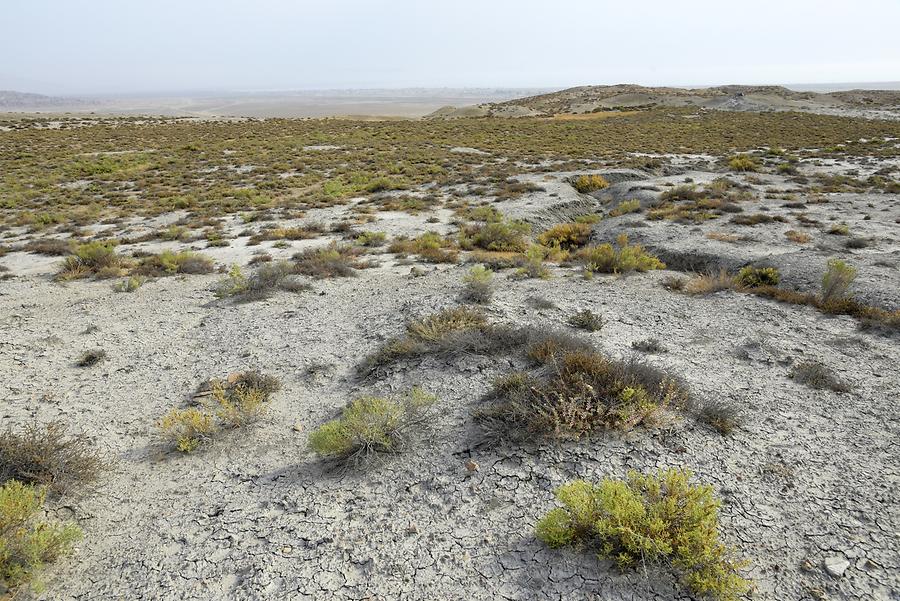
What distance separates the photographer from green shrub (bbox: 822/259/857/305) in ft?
29.3

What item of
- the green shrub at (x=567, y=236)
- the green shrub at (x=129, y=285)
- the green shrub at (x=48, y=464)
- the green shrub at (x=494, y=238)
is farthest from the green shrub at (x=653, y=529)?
the green shrub at (x=567, y=236)

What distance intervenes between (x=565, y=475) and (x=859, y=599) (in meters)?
2.23

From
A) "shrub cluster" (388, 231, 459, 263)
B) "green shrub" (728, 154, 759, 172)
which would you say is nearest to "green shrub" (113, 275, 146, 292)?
"shrub cluster" (388, 231, 459, 263)

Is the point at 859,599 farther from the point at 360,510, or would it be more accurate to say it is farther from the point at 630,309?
the point at 630,309

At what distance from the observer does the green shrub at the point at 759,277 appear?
10.2 metres

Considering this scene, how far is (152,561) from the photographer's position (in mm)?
3898

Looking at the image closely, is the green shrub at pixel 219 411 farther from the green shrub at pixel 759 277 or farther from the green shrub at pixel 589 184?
the green shrub at pixel 589 184

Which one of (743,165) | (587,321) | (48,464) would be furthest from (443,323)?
(743,165)

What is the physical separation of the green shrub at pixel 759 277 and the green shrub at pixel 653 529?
776 centimetres

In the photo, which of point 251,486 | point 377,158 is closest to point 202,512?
point 251,486

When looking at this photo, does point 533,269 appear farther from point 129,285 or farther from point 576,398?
point 129,285

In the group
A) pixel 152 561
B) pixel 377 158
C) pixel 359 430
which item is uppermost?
pixel 377 158

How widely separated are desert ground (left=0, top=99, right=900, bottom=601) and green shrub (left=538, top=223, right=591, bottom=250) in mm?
205

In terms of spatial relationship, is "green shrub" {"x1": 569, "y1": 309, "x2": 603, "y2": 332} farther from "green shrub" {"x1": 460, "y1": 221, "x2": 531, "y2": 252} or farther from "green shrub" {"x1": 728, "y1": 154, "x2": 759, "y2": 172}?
"green shrub" {"x1": 728, "y1": 154, "x2": 759, "y2": 172}
